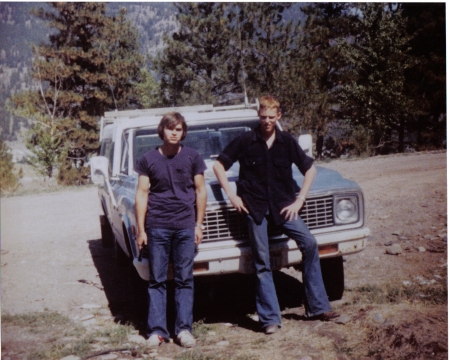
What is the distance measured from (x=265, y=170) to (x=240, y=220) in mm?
451

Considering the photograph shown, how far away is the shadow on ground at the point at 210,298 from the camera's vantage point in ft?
13.0

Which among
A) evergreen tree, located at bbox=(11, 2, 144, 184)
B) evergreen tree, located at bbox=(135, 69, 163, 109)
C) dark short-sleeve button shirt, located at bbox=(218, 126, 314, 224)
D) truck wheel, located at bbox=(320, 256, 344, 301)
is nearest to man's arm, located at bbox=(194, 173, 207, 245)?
dark short-sleeve button shirt, located at bbox=(218, 126, 314, 224)

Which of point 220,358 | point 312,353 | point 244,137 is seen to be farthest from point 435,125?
point 220,358

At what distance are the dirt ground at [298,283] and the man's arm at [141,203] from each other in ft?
2.83

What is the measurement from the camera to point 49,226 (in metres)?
7.27

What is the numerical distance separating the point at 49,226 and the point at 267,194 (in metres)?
5.02

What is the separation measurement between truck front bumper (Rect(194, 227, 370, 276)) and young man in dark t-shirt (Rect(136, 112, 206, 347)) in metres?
0.15

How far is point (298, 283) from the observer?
4.89m

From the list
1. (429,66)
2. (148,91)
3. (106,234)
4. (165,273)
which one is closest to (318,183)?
(165,273)

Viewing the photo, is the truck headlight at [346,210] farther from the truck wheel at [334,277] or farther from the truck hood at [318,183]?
the truck wheel at [334,277]

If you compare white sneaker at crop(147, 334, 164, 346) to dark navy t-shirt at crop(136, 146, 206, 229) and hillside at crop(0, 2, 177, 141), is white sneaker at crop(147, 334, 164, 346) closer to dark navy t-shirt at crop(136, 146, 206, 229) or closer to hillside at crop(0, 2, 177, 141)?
dark navy t-shirt at crop(136, 146, 206, 229)

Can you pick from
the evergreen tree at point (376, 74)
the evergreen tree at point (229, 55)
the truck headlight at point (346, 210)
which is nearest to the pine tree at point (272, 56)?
the evergreen tree at point (229, 55)

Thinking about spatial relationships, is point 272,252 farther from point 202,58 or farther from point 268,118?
point 202,58

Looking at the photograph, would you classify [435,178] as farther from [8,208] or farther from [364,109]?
[8,208]
